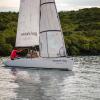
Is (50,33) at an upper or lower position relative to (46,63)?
upper

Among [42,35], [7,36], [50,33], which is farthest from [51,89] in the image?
[7,36]

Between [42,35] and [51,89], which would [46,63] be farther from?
[51,89]

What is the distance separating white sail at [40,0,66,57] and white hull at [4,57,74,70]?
1.05 metres

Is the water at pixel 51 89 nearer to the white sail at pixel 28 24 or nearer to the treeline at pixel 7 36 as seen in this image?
the white sail at pixel 28 24

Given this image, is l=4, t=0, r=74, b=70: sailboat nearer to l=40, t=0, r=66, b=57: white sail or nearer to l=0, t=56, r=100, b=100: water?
l=40, t=0, r=66, b=57: white sail

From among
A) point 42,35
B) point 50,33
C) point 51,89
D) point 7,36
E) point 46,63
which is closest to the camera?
point 51,89

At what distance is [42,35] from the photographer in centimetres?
5519

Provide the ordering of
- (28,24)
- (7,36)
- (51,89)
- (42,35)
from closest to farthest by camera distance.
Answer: (51,89) < (42,35) < (28,24) < (7,36)

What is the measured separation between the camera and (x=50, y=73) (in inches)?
1907

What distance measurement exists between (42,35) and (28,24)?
4261 millimetres

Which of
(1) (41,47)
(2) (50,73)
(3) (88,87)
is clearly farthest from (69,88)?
(1) (41,47)

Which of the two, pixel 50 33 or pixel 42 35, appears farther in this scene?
pixel 42 35

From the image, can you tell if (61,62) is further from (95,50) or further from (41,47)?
(95,50)

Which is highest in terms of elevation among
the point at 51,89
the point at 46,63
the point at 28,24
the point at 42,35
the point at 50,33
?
the point at 28,24
